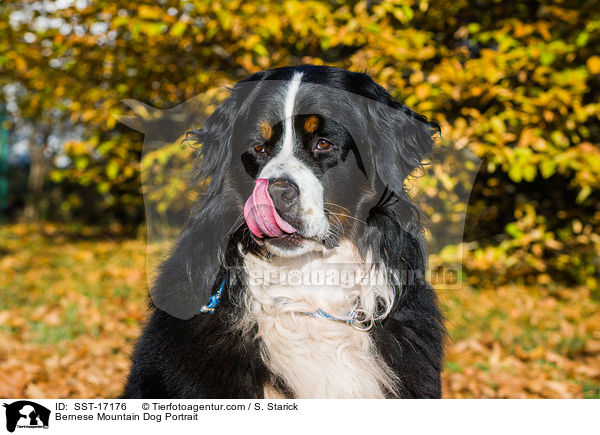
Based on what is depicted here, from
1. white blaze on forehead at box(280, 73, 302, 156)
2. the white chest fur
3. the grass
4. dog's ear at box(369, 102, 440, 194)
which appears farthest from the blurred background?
the white chest fur

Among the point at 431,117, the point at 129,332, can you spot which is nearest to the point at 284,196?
the point at 431,117

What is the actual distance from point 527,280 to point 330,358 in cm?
469

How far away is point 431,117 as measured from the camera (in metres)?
3.99

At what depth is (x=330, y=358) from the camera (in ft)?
7.09

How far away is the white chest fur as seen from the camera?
7.03ft

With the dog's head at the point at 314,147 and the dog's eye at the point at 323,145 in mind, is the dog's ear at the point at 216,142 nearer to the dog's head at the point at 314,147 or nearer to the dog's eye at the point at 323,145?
the dog's head at the point at 314,147

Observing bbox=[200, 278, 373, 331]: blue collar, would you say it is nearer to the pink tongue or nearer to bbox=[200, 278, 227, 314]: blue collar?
bbox=[200, 278, 227, 314]: blue collar

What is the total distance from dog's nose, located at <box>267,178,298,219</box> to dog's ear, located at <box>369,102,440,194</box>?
0.44 meters

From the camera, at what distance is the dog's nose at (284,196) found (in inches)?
69.7

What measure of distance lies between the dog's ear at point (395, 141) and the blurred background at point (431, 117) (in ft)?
2.80

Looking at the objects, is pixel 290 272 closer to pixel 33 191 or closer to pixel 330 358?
pixel 330 358

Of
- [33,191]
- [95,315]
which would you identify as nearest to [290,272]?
[95,315]

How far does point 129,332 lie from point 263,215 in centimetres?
343
